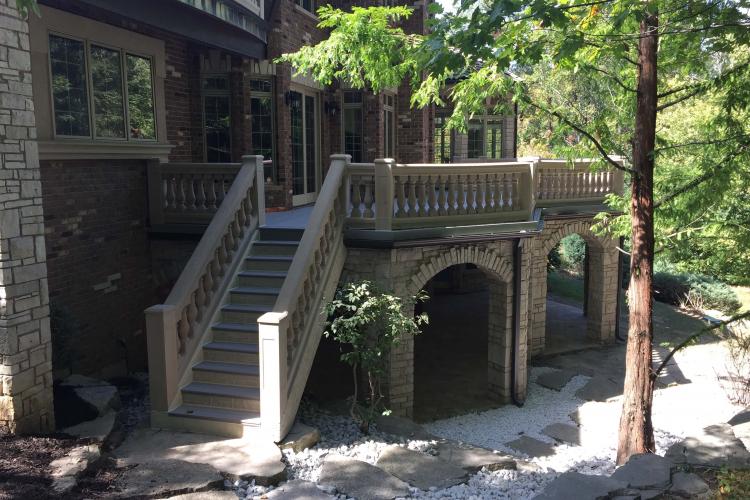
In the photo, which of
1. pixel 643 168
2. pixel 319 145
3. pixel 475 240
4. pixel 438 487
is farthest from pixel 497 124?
pixel 438 487

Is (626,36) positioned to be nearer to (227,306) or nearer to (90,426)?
(227,306)

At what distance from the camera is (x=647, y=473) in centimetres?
446

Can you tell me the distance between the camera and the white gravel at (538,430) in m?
6.32

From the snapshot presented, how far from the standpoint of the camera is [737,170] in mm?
6648

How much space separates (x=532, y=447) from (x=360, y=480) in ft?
12.1

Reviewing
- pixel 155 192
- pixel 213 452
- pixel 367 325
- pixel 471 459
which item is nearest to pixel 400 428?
pixel 471 459

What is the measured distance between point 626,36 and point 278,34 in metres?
6.94

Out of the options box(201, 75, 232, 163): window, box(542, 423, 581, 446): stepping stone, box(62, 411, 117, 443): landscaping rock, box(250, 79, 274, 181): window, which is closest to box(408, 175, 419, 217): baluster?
box(542, 423, 581, 446): stepping stone

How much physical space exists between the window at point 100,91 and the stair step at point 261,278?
297 centimetres

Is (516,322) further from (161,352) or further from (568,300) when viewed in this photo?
(568,300)

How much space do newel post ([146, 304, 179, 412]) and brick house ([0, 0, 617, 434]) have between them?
0.06ft

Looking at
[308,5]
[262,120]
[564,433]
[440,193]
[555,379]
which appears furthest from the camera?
[308,5]

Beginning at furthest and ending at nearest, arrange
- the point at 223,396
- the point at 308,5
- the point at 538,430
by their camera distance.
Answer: the point at 308,5
the point at 538,430
the point at 223,396

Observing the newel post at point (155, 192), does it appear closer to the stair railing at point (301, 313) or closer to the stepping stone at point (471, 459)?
the stair railing at point (301, 313)
